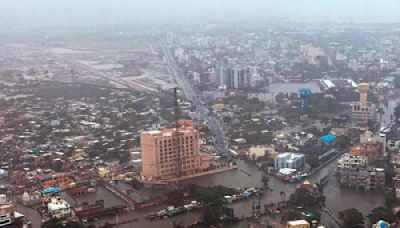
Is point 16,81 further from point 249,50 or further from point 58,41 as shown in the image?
point 249,50

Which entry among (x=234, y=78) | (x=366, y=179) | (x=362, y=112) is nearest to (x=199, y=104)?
(x=234, y=78)

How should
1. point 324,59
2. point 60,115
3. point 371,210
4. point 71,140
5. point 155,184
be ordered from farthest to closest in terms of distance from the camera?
point 324,59
point 60,115
point 71,140
point 155,184
point 371,210

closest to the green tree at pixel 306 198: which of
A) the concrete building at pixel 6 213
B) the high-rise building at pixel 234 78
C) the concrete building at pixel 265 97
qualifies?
the concrete building at pixel 6 213

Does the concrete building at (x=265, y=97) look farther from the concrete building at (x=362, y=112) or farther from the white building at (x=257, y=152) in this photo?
the white building at (x=257, y=152)

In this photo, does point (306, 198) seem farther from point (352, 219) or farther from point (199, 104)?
point (199, 104)

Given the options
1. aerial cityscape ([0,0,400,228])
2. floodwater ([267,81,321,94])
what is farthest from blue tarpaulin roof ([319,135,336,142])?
floodwater ([267,81,321,94])

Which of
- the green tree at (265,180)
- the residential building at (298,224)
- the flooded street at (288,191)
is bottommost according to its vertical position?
the flooded street at (288,191)

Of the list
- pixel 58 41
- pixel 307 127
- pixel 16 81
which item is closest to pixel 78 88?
pixel 16 81
